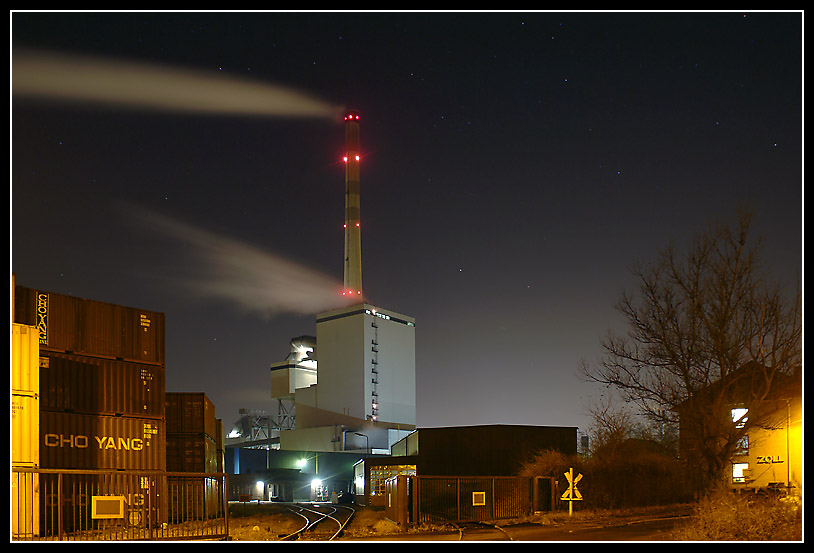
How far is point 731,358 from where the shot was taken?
87.1 ft

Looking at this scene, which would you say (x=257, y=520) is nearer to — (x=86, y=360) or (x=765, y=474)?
(x=86, y=360)

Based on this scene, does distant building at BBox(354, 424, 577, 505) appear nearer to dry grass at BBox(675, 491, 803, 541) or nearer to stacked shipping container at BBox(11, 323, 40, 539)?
dry grass at BBox(675, 491, 803, 541)

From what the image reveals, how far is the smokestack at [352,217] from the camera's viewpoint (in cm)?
8975

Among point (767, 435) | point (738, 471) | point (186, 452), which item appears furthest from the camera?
point (738, 471)

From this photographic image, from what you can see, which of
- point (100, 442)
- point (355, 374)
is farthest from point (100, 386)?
point (355, 374)

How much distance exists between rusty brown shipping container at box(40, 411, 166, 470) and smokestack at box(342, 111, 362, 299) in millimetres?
68150

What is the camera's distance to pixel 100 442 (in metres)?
20.3

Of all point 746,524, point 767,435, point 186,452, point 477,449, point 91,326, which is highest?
point 91,326

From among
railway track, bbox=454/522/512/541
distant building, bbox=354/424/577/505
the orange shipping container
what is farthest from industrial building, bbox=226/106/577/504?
the orange shipping container

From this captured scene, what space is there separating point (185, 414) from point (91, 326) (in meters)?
13.7

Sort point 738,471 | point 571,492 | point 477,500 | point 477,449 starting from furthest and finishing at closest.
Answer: point 477,449
point 738,471
point 571,492
point 477,500

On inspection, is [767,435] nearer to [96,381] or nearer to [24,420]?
[96,381]
